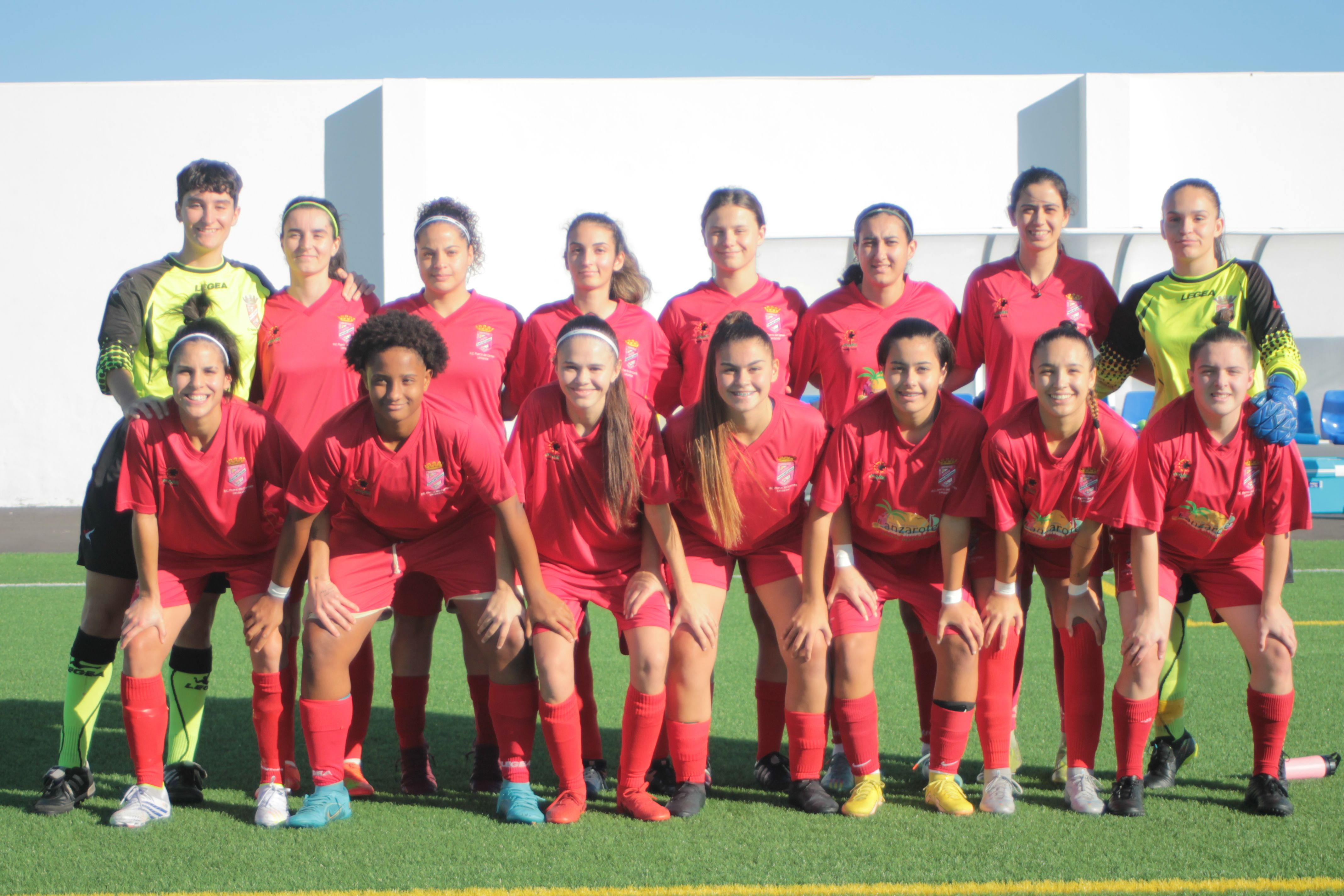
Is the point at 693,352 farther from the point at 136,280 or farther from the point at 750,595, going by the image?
the point at 136,280

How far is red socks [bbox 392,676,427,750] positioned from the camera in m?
3.51

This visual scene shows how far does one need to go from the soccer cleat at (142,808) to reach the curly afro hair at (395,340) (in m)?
1.30

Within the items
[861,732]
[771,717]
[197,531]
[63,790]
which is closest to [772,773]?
[771,717]

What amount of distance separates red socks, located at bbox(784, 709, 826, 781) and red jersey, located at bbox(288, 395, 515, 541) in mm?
1041

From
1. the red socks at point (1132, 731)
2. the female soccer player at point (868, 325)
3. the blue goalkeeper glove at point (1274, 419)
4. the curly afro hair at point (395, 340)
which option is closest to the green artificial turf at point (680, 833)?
the red socks at point (1132, 731)

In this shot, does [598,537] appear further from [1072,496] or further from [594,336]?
[1072,496]

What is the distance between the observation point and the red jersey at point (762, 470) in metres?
3.31

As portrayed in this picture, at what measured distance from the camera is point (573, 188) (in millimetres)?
12938

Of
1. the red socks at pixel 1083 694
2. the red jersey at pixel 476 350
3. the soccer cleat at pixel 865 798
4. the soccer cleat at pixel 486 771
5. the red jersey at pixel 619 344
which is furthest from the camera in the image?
the red jersey at pixel 619 344

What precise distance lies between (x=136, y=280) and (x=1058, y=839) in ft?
10.3

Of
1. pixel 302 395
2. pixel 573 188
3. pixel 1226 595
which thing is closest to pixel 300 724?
pixel 302 395

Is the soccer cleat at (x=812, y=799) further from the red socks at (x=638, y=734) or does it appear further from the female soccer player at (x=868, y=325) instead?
the red socks at (x=638, y=734)

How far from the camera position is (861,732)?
3236mm

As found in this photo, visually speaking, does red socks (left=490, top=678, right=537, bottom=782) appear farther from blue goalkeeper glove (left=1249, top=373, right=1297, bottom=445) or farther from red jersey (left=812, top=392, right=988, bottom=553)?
blue goalkeeper glove (left=1249, top=373, right=1297, bottom=445)
